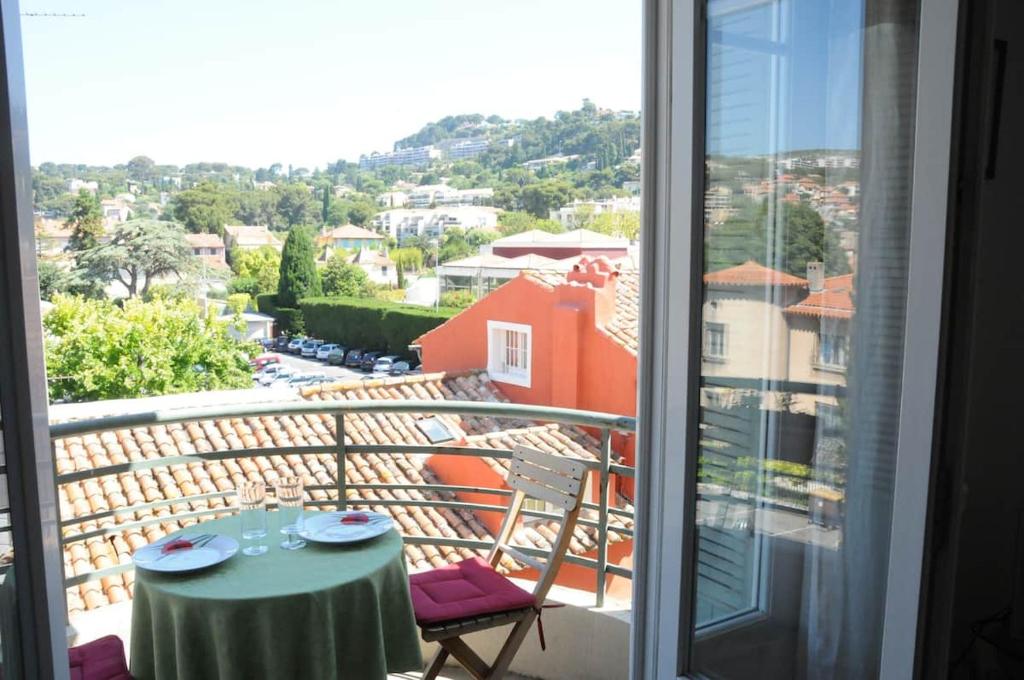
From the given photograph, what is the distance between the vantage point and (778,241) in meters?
1.55

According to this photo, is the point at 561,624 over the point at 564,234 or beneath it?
beneath

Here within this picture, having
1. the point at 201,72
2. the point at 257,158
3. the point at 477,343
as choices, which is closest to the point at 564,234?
the point at 477,343

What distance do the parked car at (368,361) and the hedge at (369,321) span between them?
24cm

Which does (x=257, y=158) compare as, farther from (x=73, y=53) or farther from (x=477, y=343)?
(x=477, y=343)

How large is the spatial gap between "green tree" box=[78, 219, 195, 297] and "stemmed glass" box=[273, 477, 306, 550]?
88.8 ft

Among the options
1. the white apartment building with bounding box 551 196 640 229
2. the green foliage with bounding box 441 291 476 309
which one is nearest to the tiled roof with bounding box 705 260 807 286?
the white apartment building with bounding box 551 196 640 229

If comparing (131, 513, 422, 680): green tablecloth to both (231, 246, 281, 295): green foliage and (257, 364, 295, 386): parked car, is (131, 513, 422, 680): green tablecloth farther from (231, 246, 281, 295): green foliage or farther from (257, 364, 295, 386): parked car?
(231, 246, 281, 295): green foliage

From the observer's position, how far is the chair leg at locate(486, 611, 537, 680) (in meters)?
2.37

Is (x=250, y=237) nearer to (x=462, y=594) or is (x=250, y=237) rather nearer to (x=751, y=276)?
(x=462, y=594)

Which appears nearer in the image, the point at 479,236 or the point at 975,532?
the point at 975,532

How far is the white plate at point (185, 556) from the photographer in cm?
199

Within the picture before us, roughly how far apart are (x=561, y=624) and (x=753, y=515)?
1324mm

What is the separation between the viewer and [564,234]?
2259 centimetres

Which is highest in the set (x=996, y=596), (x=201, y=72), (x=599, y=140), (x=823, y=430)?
(x=201, y=72)
